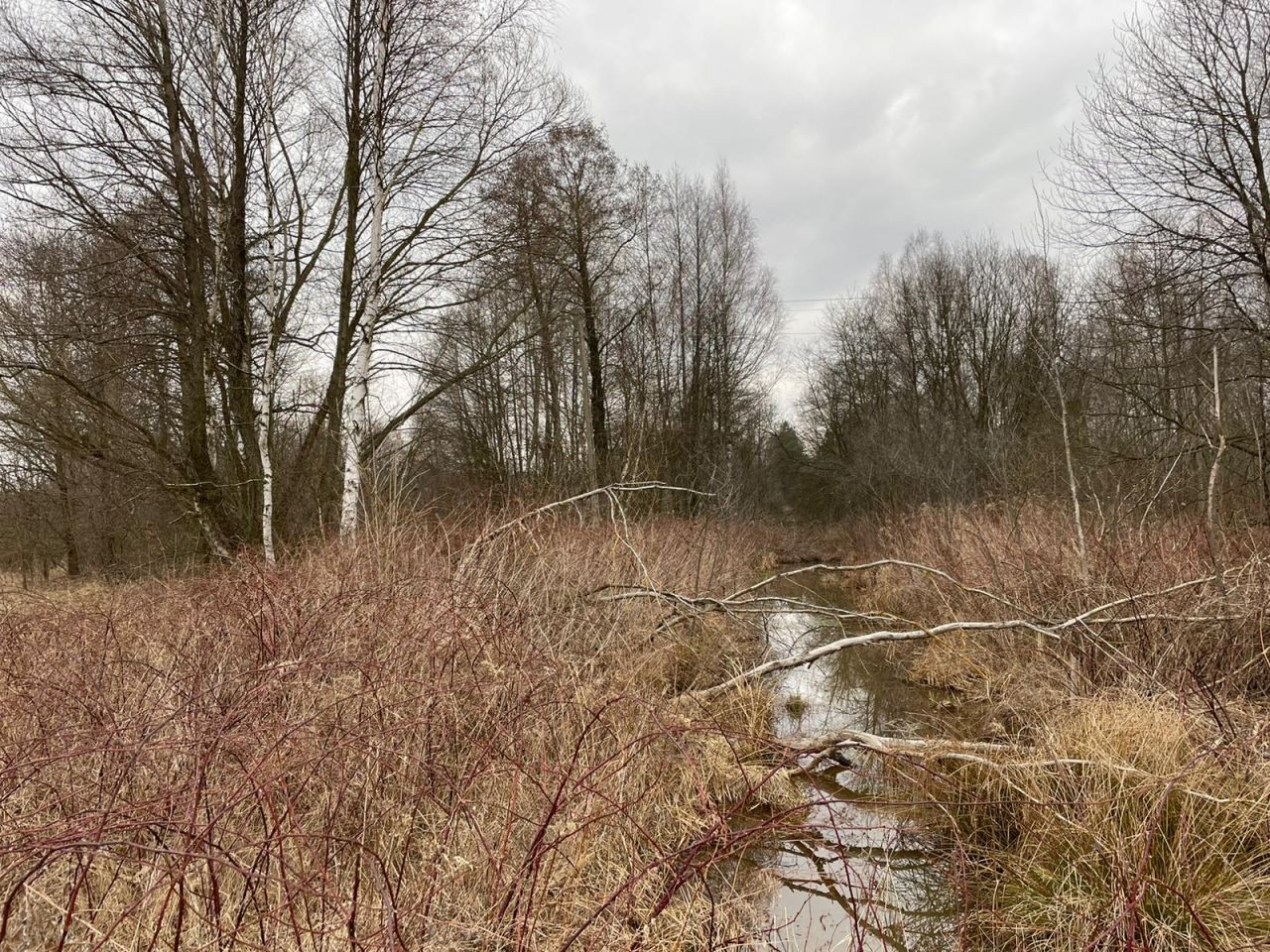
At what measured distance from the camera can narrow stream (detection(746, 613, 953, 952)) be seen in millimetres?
2473

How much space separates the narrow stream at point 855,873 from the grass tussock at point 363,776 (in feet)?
0.88

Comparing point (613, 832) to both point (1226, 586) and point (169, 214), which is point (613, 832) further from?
point (169, 214)

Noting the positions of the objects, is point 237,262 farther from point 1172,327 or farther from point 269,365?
point 1172,327

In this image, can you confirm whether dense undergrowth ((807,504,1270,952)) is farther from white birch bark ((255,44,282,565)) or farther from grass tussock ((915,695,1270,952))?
white birch bark ((255,44,282,565))

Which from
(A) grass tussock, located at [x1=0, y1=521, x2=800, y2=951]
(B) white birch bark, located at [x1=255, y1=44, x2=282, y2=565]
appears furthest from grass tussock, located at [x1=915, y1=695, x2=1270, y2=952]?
(B) white birch bark, located at [x1=255, y1=44, x2=282, y2=565]

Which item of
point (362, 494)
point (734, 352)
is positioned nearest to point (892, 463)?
point (734, 352)

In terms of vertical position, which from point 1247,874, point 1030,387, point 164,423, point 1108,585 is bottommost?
point 1247,874

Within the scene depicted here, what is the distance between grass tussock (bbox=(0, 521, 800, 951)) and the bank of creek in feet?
0.86

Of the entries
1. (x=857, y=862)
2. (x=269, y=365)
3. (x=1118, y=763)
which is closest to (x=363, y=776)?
(x=857, y=862)

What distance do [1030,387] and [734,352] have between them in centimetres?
805

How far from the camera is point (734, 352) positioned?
779 inches

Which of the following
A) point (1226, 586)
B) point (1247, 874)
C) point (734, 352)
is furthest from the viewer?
point (734, 352)

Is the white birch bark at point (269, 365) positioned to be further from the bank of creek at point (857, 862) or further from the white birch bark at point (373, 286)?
the bank of creek at point (857, 862)

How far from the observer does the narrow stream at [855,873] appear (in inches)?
97.3
